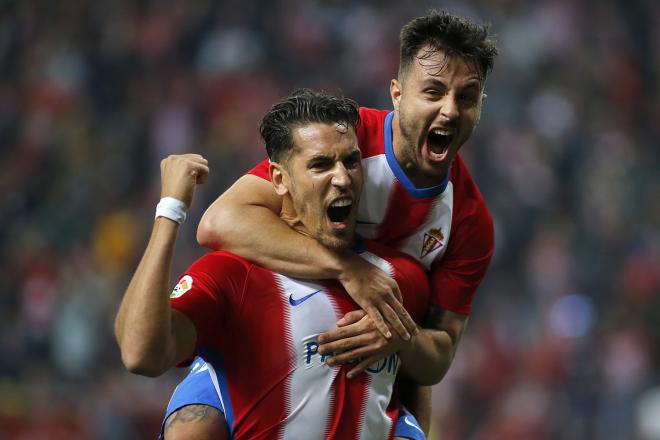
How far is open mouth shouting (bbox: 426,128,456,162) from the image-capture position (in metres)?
3.85

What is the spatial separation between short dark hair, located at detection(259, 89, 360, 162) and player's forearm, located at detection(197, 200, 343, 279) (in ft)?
0.79

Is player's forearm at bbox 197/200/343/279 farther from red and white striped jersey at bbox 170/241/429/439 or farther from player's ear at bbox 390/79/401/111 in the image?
player's ear at bbox 390/79/401/111

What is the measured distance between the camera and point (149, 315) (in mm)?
3285

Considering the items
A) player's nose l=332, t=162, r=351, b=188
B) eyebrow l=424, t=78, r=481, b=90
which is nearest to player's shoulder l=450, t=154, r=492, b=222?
eyebrow l=424, t=78, r=481, b=90

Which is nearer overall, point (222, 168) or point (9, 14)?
point (222, 168)

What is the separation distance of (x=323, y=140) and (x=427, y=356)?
0.84m

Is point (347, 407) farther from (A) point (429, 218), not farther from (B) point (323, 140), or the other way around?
(B) point (323, 140)

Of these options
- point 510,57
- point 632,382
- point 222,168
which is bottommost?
point 632,382

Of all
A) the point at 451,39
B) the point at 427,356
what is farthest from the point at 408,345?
the point at 451,39

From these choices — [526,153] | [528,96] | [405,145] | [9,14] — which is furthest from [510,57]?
[405,145]

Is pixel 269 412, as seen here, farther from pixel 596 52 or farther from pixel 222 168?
pixel 596 52

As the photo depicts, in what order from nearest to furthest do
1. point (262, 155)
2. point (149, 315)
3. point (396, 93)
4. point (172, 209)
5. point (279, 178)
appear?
1. point (149, 315)
2. point (172, 209)
3. point (279, 178)
4. point (396, 93)
5. point (262, 155)

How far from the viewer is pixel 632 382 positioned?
28.5ft

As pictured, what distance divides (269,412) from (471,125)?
3.73 feet
